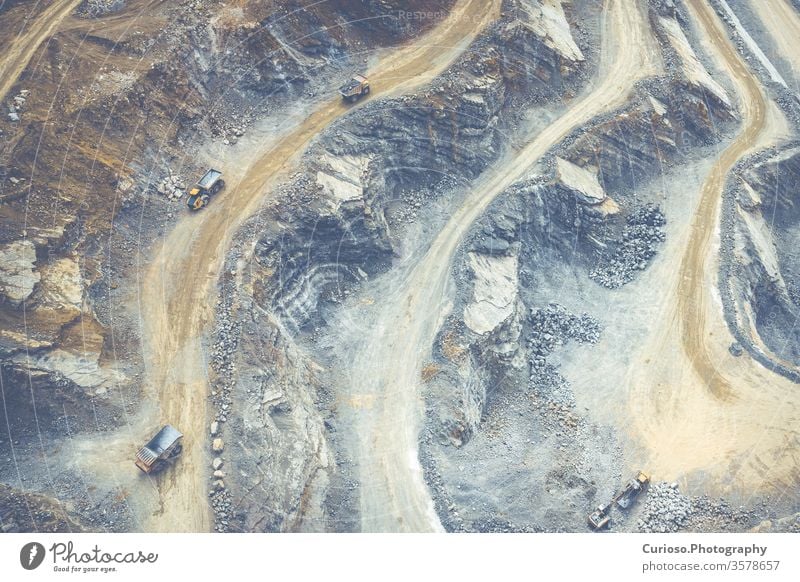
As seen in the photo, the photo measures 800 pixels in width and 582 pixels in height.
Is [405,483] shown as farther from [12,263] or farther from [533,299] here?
[12,263]

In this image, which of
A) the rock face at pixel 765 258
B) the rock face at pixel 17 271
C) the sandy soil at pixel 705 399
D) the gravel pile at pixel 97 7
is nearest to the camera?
the rock face at pixel 17 271

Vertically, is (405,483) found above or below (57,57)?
below

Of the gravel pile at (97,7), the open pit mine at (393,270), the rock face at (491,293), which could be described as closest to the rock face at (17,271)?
the open pit mine at (393,270)

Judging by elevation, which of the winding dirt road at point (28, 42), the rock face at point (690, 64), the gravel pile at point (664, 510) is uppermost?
the rock face at point (690, 64)

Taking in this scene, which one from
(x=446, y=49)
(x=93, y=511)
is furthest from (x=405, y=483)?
(x=446, y=49)

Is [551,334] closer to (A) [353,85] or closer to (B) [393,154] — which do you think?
(B) [393,154]

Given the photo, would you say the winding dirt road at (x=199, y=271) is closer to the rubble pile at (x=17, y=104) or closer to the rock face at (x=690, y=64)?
the rubble pile at (x=17, y=104)

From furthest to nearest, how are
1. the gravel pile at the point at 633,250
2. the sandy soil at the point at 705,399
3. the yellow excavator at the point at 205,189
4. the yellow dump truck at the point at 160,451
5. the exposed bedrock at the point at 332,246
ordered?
the gravel pile at the point at 633,250, the yellow excavator at the point at 205,189, the sandy soil at the point at 705,399, the exposed bedrock at the point at 332,246, the yellow dump truck at the point at 160,451
